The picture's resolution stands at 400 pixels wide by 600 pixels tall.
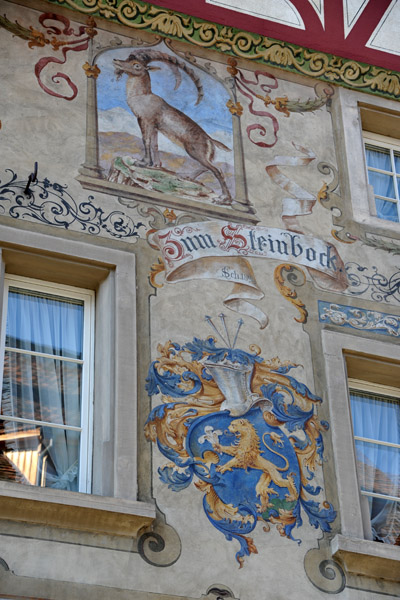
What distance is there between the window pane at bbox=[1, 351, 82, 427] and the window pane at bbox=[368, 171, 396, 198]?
12.4ft

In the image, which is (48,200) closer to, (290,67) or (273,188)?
(273,188)

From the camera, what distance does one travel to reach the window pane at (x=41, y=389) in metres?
9.30

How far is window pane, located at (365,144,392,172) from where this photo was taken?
1230cm

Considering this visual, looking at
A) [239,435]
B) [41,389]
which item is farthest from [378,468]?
[41,389]

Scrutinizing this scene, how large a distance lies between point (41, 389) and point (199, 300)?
1468mm

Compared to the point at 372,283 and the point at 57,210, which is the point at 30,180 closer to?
the point at 57,210

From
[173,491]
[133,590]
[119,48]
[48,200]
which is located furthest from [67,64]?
[133,590]

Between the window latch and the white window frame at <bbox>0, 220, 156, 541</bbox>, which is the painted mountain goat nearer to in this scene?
the window latch

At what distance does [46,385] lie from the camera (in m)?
9.48

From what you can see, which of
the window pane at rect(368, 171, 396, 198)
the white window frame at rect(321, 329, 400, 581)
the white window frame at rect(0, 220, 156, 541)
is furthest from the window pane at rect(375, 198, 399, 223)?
the white window frame at rect(0, 220, 156, 541)

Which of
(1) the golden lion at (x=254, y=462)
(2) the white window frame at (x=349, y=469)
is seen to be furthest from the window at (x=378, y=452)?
(1) the golden lion at (x=254, y=462)

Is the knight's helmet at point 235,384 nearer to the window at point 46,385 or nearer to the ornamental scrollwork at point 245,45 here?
the window at point 46,385

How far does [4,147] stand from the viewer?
34.0 feet

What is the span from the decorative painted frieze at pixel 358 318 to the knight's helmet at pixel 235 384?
3.27 ft
